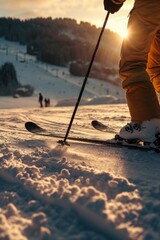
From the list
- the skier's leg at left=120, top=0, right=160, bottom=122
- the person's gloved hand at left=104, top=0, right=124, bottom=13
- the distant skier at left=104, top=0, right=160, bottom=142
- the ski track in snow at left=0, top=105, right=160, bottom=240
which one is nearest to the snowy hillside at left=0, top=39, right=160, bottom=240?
the ski track in snow at left=0, top=105, right=160, bottom=240

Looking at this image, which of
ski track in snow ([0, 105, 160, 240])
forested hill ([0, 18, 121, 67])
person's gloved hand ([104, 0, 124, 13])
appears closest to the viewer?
ski track in snow ([0, 105, 160, 240])

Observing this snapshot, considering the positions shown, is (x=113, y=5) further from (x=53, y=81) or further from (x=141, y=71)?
(x=53, y=81)

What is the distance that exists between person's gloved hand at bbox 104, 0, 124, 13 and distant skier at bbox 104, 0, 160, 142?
388 millimetres

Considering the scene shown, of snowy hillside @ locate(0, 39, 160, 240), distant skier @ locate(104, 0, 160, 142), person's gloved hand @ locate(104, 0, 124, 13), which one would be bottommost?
snowy hillside @ locate(0, 39, 160, 240)

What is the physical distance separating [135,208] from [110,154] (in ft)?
4.03

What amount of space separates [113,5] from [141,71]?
777mm

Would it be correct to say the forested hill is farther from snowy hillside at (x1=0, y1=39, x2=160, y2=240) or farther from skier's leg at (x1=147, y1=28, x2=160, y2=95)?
snowy hillside at (x1=0, y1=39, x2=160, y2=240)

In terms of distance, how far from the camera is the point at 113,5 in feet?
10.3

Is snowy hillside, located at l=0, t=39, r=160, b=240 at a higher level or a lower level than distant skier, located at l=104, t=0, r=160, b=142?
lower

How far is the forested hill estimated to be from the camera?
122988mm

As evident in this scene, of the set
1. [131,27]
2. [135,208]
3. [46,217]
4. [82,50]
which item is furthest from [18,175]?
[82,50]

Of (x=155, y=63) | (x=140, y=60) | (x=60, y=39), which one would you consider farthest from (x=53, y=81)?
(x=140, y=60)

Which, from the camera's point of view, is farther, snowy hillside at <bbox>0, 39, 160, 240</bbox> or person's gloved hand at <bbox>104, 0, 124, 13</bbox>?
person's gloved hand at <bbox>104, 0, 124, 13</bbox>

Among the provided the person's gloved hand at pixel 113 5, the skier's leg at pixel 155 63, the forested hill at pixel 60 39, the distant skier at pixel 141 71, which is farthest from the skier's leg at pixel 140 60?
the forested hill at pixel 60 39
